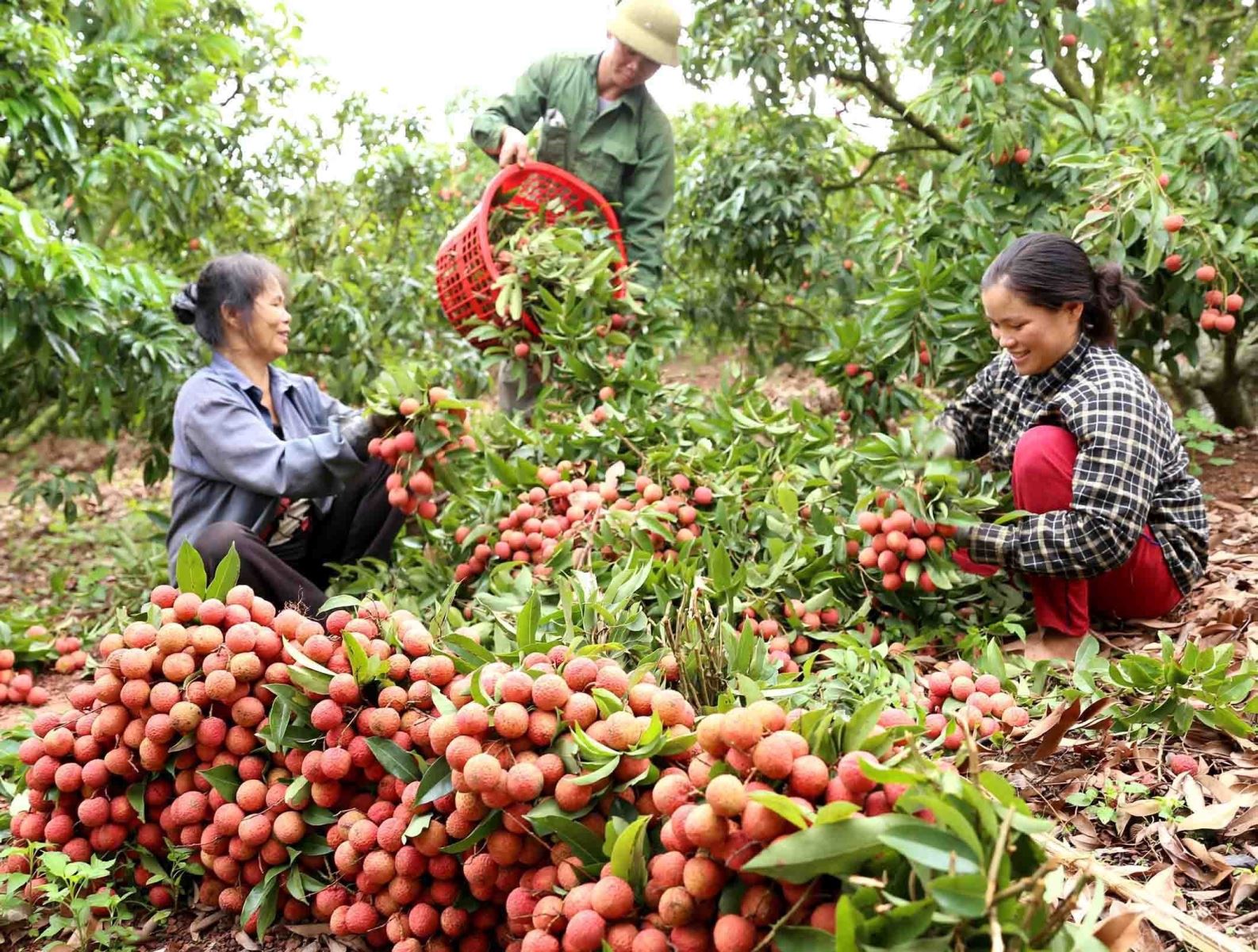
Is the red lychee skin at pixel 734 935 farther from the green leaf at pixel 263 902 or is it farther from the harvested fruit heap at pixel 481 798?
the green leaf at pixel 263 902

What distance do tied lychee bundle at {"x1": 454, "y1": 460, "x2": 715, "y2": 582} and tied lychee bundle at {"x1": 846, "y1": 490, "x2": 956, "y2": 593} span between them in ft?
1.35

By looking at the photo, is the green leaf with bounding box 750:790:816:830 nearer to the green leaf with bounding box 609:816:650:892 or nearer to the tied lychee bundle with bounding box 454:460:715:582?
the green leaf with bounding box 609:816:650:892

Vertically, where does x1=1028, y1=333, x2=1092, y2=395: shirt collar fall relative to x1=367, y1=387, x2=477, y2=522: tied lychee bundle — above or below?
above

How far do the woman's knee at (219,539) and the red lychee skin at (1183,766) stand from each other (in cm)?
186

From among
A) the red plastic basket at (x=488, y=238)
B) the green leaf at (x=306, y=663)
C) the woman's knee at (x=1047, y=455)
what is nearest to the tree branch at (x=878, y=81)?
the red plastic basket at (x=488, y=238)

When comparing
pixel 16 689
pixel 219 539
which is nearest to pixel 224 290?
pixel 219 539

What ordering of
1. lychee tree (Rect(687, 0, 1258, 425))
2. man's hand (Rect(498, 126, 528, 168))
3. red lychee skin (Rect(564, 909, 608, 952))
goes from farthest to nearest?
man's hand (Rect(498, 126, 528, 168)) < lychee tree (Rect(687, 0, 1258, 425)) < red lychee skin (Rect(564, 909, 608, 952))

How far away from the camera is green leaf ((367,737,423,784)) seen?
1.39 m

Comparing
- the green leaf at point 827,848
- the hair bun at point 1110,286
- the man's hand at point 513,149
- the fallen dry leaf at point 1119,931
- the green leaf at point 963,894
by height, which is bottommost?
the fallen dry leaf at point 1119,931

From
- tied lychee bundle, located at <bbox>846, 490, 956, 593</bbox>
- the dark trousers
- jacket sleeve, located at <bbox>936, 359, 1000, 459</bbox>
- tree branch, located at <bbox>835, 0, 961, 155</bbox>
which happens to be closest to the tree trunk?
tree branch, located at <bbox>835, 0, 961, 155</bbox>

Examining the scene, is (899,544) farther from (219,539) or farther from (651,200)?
(651,200)

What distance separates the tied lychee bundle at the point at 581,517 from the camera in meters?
2.27

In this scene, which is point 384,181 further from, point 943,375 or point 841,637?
point 841,637

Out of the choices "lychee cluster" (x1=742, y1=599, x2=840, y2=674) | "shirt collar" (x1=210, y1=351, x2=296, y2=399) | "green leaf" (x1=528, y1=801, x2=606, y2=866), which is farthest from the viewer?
"shirt collar" (x1=210, y1=351, x2=296, y2=399)
